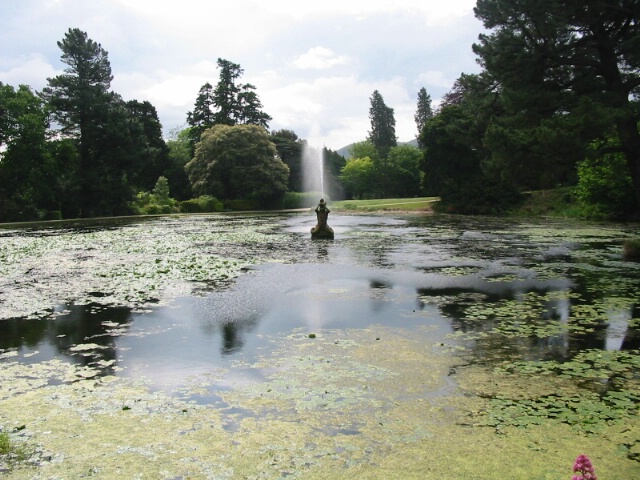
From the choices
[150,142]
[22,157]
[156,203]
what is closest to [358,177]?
[150,142]

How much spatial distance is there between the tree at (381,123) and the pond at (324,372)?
87800mm

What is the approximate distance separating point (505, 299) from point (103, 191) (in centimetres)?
4613

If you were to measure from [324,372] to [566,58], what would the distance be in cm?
2237

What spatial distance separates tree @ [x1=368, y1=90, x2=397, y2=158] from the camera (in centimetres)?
9869

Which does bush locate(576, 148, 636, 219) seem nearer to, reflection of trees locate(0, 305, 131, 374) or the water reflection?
the water reflection

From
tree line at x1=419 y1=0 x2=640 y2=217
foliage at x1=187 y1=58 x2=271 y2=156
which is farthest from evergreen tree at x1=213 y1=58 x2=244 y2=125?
tree line at x1=419 y1=0 x2=640 y2=217

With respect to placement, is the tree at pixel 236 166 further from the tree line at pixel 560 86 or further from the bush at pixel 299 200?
the tree line at pixel 560 86

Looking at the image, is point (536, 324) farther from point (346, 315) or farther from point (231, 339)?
point (231, 339)

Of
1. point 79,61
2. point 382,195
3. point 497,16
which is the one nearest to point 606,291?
point 497,16

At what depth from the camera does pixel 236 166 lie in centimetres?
6128

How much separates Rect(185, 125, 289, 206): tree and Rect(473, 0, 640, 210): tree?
40.3m

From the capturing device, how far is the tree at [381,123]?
98688 millimetres

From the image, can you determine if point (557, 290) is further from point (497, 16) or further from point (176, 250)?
point (497, 16)

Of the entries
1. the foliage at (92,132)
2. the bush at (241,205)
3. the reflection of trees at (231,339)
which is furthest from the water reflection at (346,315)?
the bush at (241,205)
